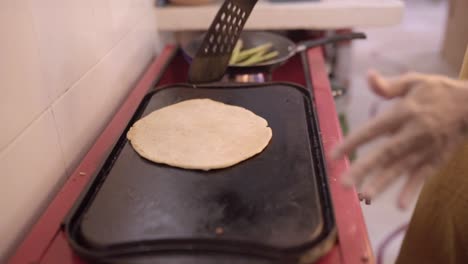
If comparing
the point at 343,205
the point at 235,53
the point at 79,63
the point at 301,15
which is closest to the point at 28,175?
the point at 79,63

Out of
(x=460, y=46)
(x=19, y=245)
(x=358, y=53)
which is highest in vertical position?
(x=19, y=245)

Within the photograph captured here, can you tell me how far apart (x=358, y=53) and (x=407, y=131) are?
3.34 metres

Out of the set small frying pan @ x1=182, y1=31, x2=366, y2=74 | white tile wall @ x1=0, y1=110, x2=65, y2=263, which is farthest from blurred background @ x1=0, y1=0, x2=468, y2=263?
small frying pan @ x1=182, y1=31, x2=366, y2=74

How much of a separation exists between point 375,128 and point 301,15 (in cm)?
89

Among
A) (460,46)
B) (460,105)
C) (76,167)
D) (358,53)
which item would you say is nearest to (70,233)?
(76,167)

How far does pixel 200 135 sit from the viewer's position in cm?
82

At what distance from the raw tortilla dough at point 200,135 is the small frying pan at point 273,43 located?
0.19 meters

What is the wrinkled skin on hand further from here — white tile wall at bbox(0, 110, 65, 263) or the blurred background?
white tile wall at bbox(0, 110, 65, 263)

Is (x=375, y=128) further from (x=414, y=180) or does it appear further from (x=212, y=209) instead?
(x=212, y=209)

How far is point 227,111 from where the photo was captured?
884 mm

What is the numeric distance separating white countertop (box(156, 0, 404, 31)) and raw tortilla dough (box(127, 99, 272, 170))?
0.51m

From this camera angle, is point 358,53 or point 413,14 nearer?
point 358,53

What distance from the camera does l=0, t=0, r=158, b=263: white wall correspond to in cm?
64

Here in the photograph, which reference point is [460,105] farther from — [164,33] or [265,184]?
[164,33]
